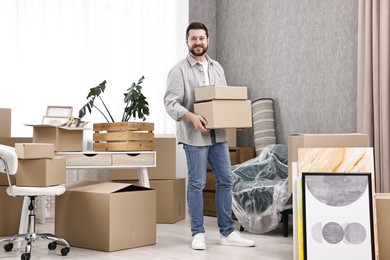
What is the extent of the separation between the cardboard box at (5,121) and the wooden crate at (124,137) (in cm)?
59

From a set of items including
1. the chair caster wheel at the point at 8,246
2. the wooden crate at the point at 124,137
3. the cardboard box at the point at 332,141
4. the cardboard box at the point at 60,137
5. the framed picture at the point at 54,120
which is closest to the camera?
the cardboard box at the point at 332,141

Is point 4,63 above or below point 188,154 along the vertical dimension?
above

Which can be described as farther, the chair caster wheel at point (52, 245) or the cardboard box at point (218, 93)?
the chair caster wheel at point (52, 245)

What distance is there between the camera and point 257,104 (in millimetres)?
4957

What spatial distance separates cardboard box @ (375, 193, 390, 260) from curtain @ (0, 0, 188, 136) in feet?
8.79

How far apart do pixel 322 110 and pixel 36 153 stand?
2.30 meters

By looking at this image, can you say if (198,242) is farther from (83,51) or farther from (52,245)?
(83,51)

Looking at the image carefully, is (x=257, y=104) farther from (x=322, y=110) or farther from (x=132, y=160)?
(x=132, y=160)

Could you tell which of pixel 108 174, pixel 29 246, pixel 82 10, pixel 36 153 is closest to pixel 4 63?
pixel 82 10

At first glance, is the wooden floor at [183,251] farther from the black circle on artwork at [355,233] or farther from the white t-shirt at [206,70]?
the white t-shirt at [206,70]

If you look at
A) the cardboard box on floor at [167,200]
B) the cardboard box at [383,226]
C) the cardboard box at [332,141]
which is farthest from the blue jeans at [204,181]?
the cardboard box on floor at [167,200]

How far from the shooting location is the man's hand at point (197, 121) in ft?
10.6

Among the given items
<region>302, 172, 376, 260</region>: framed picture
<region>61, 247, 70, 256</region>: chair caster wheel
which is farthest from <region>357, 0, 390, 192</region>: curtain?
<region>61, 247, 70, 256</region>: chair caster wheel

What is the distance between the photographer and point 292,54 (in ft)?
15.7
